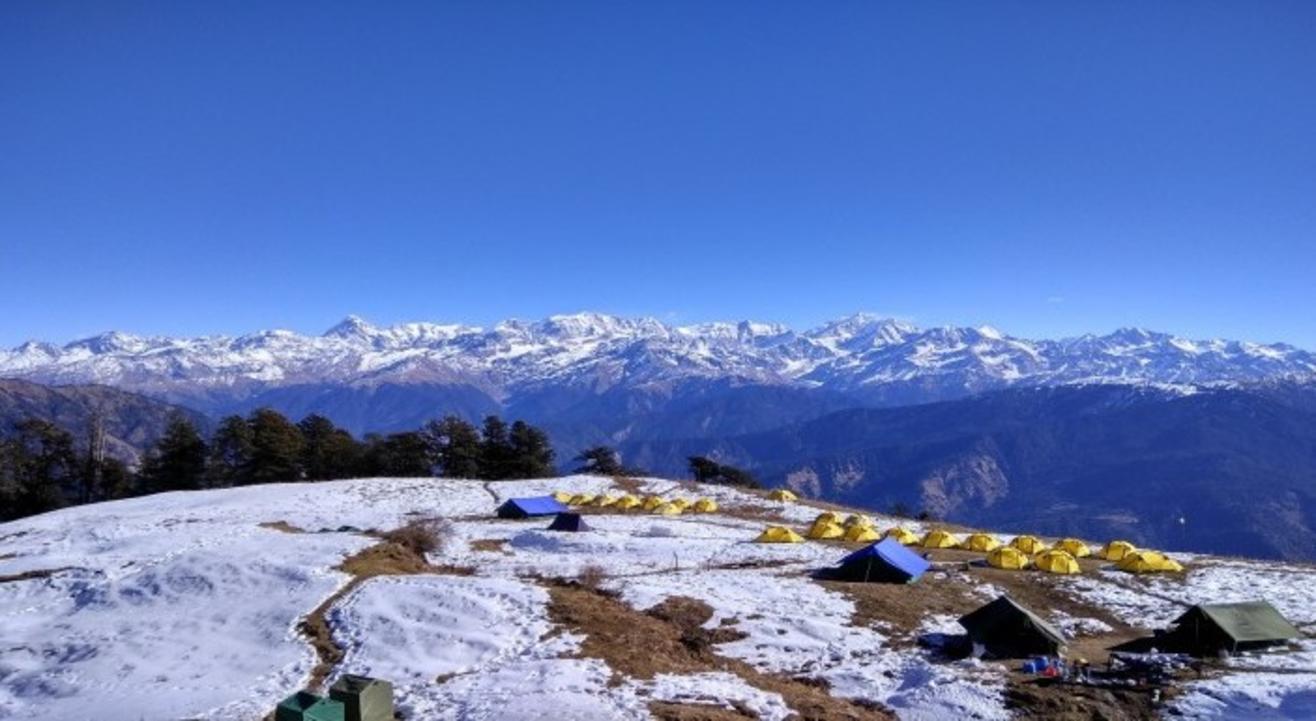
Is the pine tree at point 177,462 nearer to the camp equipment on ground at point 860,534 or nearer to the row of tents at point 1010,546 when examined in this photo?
the row of tents at point 1010,546

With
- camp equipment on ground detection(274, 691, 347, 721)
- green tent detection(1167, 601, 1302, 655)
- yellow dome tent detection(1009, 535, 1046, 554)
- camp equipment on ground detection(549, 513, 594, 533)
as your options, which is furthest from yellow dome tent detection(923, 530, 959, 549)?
camp equipment on ground detection(274, 691, 347, 721)

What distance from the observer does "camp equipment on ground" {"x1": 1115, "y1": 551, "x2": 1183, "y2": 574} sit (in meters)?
49.5

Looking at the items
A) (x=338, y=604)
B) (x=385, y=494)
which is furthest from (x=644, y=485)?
(x=338, y=604)

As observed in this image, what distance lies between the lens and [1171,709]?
24.8 metres

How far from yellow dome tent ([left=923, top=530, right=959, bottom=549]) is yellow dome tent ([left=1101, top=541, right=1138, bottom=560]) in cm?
967

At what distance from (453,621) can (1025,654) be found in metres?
22.4

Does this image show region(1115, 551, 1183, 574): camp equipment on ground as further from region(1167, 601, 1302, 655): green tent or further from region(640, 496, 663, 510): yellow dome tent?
region(640, 496, 663, 510): yellow dome tent

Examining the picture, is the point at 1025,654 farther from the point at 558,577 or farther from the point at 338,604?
the point at 338,604

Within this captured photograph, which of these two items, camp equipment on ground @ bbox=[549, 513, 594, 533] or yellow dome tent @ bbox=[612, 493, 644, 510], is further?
yellow dome tent @ bbox=[612, 493, 644, 510]

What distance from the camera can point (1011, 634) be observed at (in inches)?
1238

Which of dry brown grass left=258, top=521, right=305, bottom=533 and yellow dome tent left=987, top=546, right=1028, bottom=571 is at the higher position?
dry brown grass left=258, top=521, right=305, bottom=533

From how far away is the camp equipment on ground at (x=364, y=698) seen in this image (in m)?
21.7

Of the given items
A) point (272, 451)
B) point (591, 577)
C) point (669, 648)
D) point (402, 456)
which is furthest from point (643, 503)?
point (272, 451)

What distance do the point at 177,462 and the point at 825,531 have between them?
82038 mm
